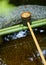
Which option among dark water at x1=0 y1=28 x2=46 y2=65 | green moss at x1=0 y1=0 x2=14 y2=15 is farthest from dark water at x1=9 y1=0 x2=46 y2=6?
dark water at x1=0 y1=28 x2=46 y2=65

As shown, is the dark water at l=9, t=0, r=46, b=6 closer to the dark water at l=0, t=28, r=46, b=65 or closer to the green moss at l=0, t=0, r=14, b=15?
the green moss at l=0, t=0, r=14, b=15

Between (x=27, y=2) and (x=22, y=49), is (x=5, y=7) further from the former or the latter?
(x=22, y=49)

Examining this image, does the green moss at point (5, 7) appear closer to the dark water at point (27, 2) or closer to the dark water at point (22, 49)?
the dark water at point (27, 2)

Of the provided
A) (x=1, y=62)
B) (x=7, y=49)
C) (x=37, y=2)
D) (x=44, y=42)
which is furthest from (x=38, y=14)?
(x=1, y=62)

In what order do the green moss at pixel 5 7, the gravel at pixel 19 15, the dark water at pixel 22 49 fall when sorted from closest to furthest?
the dark water at pixel 22 49
the gravel at pixel 19 15
the green moss at pixel 5 7

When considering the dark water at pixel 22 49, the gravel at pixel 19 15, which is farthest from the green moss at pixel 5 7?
the dark water at pixel 22 49

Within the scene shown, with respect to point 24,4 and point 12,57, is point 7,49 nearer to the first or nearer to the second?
point 12,57

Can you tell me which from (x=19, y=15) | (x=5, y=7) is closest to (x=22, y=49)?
(x=19, y=15)
